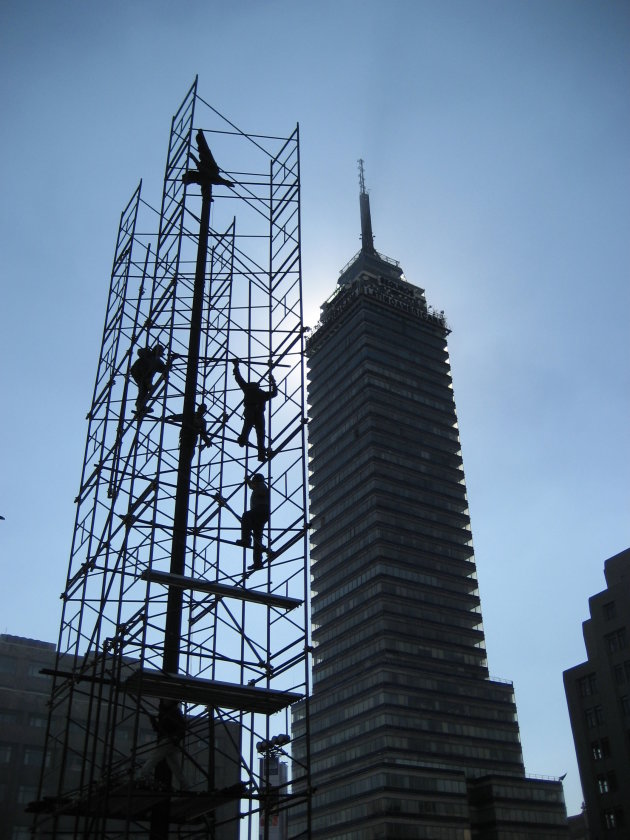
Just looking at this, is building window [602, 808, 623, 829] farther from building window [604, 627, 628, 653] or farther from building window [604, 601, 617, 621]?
building window [604, 601, 617, 621]

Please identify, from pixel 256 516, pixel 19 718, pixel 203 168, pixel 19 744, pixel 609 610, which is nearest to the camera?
pixel 256 516

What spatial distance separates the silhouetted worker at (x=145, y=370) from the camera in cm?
1877

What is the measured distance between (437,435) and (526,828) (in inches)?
2389

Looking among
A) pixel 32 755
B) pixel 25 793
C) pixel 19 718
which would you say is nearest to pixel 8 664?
pixel 19 718

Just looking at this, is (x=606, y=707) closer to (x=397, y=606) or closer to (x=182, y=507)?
(x=397, y=606)

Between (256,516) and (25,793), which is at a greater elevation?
(256,516)

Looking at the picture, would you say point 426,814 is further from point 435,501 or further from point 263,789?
point 263,789

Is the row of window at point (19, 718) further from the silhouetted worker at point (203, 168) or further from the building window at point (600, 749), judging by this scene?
the building window at point (600, 749)

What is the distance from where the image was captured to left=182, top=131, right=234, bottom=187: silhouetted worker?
68.6 ft

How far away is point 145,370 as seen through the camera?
18.8 metres

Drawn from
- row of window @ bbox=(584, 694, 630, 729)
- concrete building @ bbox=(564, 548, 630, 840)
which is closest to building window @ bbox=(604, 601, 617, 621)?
concrete building @ bbox=(564, 548, 630, 840)

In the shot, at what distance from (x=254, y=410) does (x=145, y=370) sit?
3067 mm

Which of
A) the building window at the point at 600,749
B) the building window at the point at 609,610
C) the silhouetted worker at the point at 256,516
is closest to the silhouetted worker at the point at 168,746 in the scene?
the silhouetted worker at the point at 256,516

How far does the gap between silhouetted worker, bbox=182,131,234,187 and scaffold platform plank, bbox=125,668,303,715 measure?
42.6 feet
